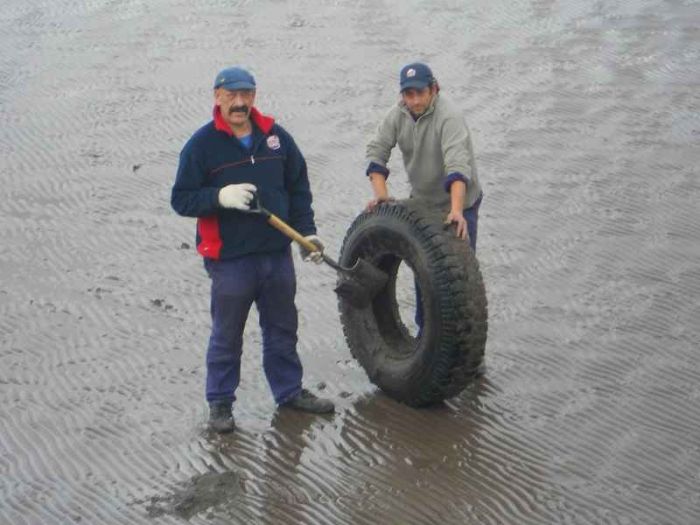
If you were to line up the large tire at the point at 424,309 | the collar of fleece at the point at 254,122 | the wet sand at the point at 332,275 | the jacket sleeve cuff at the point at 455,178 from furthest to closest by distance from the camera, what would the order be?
1. the jacket sleeve cuff at the point at 455,178
2. the large tire at the point at 424,309
3. the collar of fleece at the point at 254,122
4. the wet sand at the point at 332,275

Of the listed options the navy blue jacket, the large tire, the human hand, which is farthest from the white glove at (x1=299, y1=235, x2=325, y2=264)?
the human hand

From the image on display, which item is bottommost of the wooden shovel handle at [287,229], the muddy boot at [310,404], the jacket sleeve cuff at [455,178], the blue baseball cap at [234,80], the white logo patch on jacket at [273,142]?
the muddy boot at [310,404]

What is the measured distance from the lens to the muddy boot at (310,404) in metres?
7.43

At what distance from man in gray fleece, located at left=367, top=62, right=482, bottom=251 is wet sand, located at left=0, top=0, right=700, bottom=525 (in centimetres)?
106

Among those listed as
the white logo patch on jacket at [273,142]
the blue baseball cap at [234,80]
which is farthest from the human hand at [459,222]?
the blue baseball cap at [234,80]

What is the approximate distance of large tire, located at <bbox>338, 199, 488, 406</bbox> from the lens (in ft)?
23.3

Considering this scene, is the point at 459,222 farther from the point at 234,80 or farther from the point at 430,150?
the point at 234,80

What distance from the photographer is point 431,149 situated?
7590mm

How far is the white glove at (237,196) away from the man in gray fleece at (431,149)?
1.05 meters

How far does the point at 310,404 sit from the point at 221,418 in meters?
0.51

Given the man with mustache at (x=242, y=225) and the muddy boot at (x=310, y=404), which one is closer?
the man with mustache at (x=242, y=225)

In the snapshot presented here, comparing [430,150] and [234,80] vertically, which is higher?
[234,80]

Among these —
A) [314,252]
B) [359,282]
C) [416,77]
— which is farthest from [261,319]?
[416,77]

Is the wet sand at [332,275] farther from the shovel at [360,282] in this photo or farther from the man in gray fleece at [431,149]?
the man in gray fleece at [431,149]
